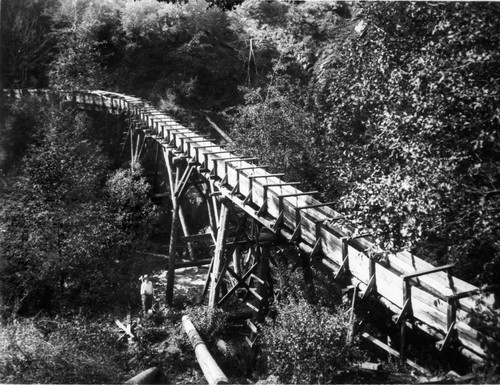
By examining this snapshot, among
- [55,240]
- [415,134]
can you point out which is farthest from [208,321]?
[415,134]

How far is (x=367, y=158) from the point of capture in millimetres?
6469

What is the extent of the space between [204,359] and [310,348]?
7.12 feet

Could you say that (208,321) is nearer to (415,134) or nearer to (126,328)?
(126,328)

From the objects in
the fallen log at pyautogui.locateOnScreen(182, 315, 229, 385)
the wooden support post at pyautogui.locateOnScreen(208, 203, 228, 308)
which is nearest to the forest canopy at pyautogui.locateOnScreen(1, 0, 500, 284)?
the wooden support post at pyautogui.locateOnScreen(208, 203, 228, 308)

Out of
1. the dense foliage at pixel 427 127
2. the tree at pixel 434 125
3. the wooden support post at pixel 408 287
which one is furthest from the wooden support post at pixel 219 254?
the wooden support post at pixel 408 287

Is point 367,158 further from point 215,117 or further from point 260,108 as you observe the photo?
point 215,117

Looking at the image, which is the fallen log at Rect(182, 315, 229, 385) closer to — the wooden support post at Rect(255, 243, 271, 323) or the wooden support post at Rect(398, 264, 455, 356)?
the wooden support post at Rect(255, 243, 271, 323)

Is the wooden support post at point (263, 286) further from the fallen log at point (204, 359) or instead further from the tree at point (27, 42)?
the tree at point (27, 42)

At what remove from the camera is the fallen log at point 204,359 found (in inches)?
256

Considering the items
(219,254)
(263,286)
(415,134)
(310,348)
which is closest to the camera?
(415,134)

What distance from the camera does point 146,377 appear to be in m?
7.36

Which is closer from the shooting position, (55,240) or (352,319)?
(352,319)

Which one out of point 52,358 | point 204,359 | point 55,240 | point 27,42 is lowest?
point 204,359

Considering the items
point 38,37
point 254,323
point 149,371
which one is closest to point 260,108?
point 254,323
